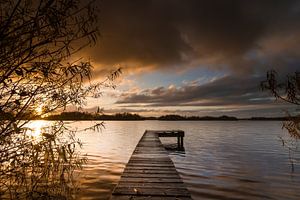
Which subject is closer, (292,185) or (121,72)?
(121,72)

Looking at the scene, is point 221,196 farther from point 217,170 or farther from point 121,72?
point 121,72

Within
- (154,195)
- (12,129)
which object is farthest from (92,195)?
(12,129)

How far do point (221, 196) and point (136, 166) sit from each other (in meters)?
3.36

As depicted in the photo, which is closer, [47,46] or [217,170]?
[47,46]

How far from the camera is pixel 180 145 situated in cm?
2922

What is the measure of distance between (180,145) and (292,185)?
16.9 m

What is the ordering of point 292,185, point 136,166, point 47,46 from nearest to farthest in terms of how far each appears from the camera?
point 47,46
point 136,166
point 292,185

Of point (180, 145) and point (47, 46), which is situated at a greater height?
point (47, 46)

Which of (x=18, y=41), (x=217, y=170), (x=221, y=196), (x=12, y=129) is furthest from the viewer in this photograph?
(x=217, y=170)

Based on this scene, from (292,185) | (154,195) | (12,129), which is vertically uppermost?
(12,129)

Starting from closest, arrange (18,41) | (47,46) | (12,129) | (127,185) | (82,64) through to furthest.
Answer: (18,41) → (47,46) → (12,129) → (82,64) → (127,185)

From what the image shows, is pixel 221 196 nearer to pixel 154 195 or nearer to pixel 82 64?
pixel 154 195

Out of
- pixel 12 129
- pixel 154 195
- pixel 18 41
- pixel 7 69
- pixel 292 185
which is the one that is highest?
pixel 18 41

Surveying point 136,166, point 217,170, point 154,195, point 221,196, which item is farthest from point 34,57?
point 217,170
